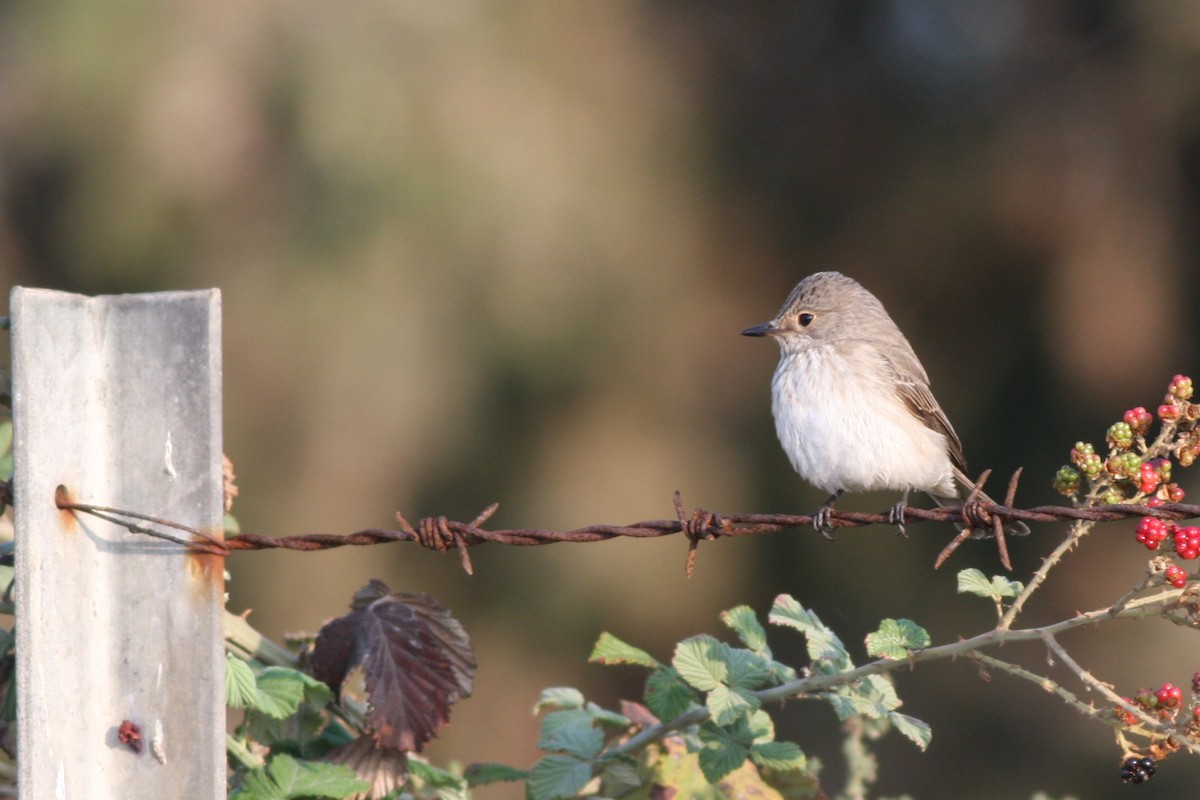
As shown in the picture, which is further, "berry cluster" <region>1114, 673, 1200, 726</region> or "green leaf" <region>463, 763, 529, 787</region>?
"green leaf" <region>463, 763, 529, 787</region>

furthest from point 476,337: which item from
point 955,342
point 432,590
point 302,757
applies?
point 302,757

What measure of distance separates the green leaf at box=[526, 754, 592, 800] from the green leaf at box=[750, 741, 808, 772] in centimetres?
33

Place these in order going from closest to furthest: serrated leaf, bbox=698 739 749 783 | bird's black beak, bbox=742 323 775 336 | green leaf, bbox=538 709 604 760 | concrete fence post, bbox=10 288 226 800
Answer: concrete fence post, bbox=10 288 226 800 < serrated leaf, bbox=698 739 749 783 < green leaf, bbox=538 709 604 760 < bird's black beak, bbox=742 323 775 336

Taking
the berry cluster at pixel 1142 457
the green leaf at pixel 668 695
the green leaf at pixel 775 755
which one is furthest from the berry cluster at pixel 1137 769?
the green leaf at pixel 668 695

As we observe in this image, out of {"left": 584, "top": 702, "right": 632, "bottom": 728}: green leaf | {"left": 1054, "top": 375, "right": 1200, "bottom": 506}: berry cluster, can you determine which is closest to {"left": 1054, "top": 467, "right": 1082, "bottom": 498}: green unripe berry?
{"left": 1054, "top": 375, "right": 1200, "bottom": 506}: berry cluster

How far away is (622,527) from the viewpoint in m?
2.20

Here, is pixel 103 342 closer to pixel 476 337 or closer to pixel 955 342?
pixel 476 337

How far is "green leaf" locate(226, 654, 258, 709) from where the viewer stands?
2.22 metres

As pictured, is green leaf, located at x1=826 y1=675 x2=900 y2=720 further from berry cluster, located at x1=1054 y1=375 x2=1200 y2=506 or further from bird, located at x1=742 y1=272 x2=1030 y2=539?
bird, located at x1=742 y1=272 x2=1030 y2=539

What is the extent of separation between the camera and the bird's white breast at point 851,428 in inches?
134

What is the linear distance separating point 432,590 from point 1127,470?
14.0ft

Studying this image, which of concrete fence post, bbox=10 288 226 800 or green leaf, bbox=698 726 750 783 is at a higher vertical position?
concrete fence post, bbox=10 288 226 800

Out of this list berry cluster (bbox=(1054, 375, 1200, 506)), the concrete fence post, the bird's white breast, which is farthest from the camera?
the bird's white breast

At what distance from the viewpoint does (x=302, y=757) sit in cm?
252
